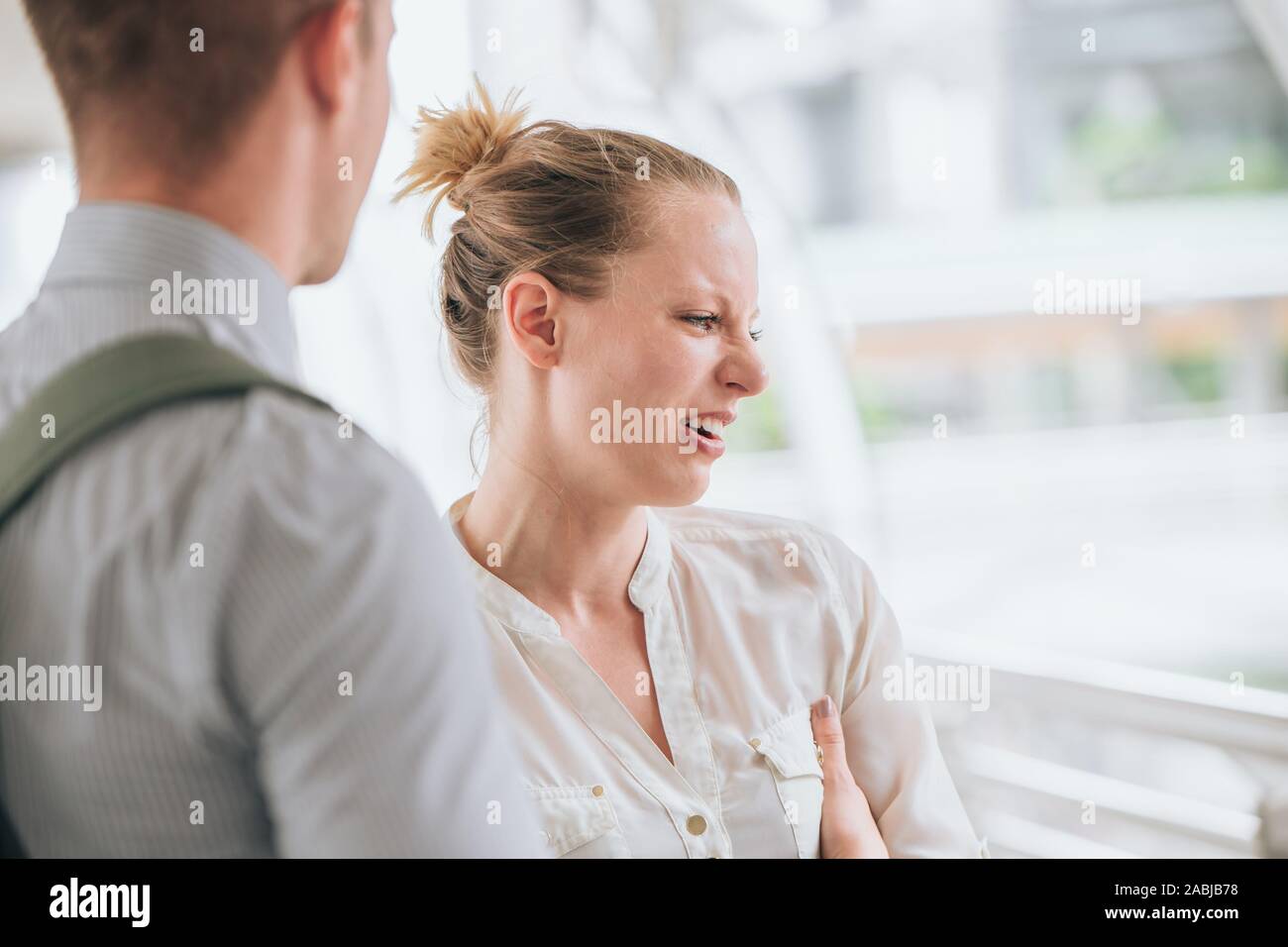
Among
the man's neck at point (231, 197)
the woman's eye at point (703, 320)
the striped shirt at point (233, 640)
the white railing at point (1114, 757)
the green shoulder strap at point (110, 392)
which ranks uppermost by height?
A: the woman's eye at point (703, 320)

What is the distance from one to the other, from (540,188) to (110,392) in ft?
2.17

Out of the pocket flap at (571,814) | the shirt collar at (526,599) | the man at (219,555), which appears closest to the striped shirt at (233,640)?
the man at (219,555)

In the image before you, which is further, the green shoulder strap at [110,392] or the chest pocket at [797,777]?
the chest pocket at [797,777]

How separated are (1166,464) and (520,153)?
1160 mm

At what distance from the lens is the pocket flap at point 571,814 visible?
3.62 feet

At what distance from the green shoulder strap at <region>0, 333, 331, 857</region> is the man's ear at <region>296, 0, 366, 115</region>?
23 cm

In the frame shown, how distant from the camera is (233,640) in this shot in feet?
2.16

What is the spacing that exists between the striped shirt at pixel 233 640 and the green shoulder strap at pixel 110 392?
10 millimetres

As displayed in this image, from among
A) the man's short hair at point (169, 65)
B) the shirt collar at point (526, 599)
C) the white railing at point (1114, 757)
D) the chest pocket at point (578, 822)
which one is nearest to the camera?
the man's short hair at point (169, 65)

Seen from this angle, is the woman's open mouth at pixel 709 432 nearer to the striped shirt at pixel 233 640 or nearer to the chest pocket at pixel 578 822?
the chest pocket at pixel 578 822

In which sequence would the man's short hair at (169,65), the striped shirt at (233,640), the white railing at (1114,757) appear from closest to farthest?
the striped shirt at (233,640), the man's short hair at (169,65), the white railing at (1114,757)

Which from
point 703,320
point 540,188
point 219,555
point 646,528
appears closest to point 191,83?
point 219,555

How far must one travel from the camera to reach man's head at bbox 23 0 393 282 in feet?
2.47
